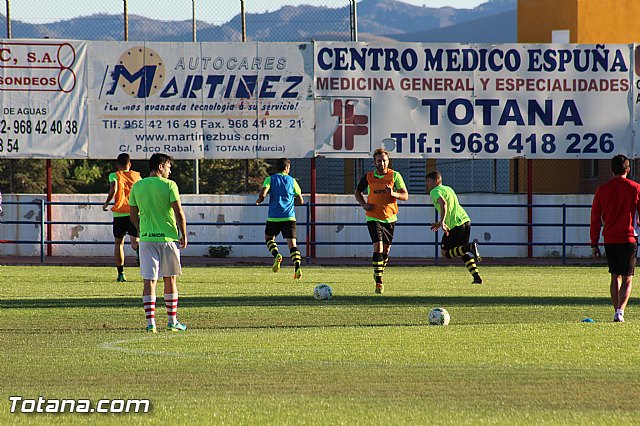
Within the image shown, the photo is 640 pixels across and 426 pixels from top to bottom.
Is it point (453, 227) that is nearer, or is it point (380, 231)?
point (380, 231)

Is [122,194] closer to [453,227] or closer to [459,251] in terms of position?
[453,227]

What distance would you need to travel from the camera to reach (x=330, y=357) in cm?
996

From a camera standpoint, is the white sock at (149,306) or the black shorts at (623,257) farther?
the black shorts at (623,257)

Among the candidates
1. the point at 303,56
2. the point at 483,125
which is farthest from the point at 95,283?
the point at 483,125

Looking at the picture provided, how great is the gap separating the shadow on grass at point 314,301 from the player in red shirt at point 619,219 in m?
2.61

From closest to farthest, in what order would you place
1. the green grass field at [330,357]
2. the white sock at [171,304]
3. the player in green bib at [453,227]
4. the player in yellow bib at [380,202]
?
the green grass field at [330,357] < the white sock at [171,304] < the player in yellow bib at [380,202] < the player in green bib at [453,227]

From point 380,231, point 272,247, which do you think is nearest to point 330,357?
point 380,231

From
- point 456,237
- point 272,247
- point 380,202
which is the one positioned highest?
point 380,202

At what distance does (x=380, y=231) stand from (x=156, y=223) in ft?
18.0

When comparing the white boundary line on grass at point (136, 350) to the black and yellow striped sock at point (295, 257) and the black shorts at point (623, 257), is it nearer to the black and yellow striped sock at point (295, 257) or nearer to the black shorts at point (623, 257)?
the black shorts at point (623, 257)

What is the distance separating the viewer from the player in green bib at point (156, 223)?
11875mm

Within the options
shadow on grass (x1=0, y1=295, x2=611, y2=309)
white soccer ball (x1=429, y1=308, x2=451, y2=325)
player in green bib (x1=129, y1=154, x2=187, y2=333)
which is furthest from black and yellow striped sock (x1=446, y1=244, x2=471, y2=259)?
player in green bib (x1=129, y1=154, x2=187, y2=333)

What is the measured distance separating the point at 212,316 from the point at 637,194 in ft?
16.1

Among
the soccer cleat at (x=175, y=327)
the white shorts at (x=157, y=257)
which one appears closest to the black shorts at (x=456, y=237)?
the soccer cleat at (x=175, y=327)
